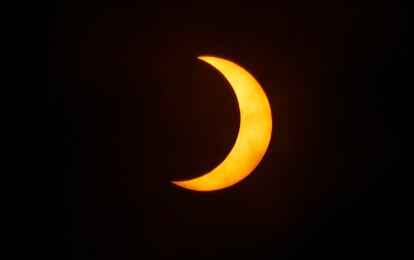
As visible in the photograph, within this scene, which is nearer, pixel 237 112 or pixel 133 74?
pixel 237 112

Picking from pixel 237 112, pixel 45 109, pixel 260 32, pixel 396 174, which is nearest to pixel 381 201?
pixel 396 174

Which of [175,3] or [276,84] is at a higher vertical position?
[175,3]

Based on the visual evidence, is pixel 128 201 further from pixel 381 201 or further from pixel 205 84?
pixel 381 201

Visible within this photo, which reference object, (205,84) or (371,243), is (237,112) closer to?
(205,84)

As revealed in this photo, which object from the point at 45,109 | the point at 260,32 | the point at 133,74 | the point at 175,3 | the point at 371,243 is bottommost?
the point at 371,243
